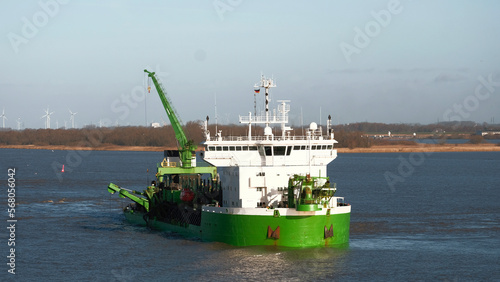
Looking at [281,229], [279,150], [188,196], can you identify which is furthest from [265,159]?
[188,196]

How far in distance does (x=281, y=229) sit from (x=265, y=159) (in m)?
5.61

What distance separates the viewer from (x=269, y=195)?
39500mm

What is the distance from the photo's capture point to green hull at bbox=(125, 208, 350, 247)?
3806 centimetres

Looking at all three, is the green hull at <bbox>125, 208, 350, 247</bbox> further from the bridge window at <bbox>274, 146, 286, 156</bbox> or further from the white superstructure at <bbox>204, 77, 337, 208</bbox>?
the bridge window at <bbox>274, 146, 286, 156</bbox>

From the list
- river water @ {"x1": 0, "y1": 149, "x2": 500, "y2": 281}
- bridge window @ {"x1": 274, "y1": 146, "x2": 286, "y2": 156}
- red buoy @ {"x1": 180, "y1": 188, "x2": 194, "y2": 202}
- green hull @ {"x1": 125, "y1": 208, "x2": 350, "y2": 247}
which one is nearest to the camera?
river water @ {"x1": 0, "y1": 149, "x2": 500, "y2": 281}

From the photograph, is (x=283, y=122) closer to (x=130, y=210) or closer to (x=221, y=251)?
(x=221, y=251)

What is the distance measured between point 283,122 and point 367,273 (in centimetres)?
1198

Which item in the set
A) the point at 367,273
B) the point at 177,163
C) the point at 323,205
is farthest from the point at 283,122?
the point at 177,163

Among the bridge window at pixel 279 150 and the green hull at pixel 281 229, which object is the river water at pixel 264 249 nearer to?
the green hull at pixel 281 229

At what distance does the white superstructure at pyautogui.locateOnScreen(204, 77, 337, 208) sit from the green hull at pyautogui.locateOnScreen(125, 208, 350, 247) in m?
1.13

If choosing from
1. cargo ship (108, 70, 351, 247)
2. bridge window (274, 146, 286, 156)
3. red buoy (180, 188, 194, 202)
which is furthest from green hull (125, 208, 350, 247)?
red buoy (180, 188, 194, 202)

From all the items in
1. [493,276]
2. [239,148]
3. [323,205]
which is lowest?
[493,276]

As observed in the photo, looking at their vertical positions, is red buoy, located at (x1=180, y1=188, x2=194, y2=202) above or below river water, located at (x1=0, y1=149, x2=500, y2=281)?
above

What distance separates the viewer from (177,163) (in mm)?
60000
